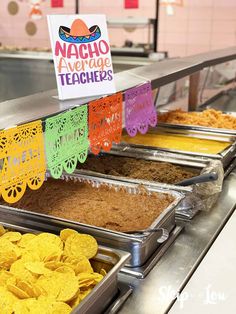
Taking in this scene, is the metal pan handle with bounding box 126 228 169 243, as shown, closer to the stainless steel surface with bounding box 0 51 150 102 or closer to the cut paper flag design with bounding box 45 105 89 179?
the cut paper flag design with bounding box 45 105 89 179

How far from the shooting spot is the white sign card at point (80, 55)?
125 cm

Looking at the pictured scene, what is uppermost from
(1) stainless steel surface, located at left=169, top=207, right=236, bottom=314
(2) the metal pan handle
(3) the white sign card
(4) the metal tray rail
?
(3) the white sign card

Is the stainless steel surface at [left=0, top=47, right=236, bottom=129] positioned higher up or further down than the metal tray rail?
higher up

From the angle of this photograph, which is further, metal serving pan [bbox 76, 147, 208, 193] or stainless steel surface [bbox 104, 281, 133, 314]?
metal serving pan [bbox 76, 147, 208, 193]

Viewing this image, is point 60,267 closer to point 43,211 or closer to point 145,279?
point 145,279

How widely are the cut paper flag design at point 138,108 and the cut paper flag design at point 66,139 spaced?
1.03 ft

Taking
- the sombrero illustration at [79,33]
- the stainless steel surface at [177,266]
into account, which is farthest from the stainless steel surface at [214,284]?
the sombrero illustration at [79,33]

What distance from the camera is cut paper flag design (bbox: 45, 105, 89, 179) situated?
115 cm

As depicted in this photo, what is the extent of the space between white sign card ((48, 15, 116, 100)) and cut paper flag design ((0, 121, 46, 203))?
0.26 meters

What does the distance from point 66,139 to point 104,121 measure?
0.83 ft

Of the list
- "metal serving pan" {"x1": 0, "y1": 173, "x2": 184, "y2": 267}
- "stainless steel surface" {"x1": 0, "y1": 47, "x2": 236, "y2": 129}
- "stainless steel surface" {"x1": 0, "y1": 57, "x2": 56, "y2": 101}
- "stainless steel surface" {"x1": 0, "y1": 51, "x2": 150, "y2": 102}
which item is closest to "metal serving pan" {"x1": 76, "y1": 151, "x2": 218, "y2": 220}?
"metal serving pan" {"x1": 0, "y1": 173, "x2": 184, "y2": 267}

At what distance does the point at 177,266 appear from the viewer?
128 cm

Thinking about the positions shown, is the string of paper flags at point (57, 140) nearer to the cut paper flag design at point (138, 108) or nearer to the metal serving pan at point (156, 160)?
the cut paper flag design at point (138, 108)

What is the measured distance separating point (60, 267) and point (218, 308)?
1.42ft
